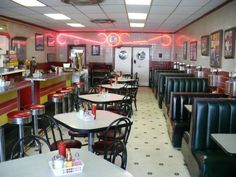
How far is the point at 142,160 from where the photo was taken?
4535mm

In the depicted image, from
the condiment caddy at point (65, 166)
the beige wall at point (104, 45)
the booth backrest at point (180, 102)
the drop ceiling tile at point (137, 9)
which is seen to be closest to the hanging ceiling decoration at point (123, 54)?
the beige wall at point (104, 45)

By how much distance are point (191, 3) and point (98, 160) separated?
17.4ft

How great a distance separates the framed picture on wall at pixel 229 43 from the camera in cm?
564

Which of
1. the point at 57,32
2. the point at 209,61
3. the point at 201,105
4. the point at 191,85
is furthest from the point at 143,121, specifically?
the point at 57,32

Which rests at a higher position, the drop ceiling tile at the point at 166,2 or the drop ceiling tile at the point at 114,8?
the drop ceiling tile at the point at 114,8

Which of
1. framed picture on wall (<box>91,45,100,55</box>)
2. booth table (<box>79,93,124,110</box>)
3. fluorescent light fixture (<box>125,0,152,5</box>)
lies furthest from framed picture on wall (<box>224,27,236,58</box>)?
framed picture on wall (<box>91,45,100,55</box>)

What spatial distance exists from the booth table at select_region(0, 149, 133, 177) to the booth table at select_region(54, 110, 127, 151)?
96cm

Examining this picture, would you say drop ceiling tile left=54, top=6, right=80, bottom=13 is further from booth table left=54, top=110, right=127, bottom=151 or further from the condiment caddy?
the condiment caddy

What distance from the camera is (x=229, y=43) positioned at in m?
5.84

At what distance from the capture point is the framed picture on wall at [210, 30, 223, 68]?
6.43 m

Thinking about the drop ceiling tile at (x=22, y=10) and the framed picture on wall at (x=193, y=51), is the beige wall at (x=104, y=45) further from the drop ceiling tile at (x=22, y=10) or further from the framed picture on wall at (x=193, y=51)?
the drop ceiling tile at (x=22, y=10)

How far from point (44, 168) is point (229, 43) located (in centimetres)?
504

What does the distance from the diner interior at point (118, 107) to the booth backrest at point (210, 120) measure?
14 millimetres

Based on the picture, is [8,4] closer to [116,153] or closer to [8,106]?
[8,106]
